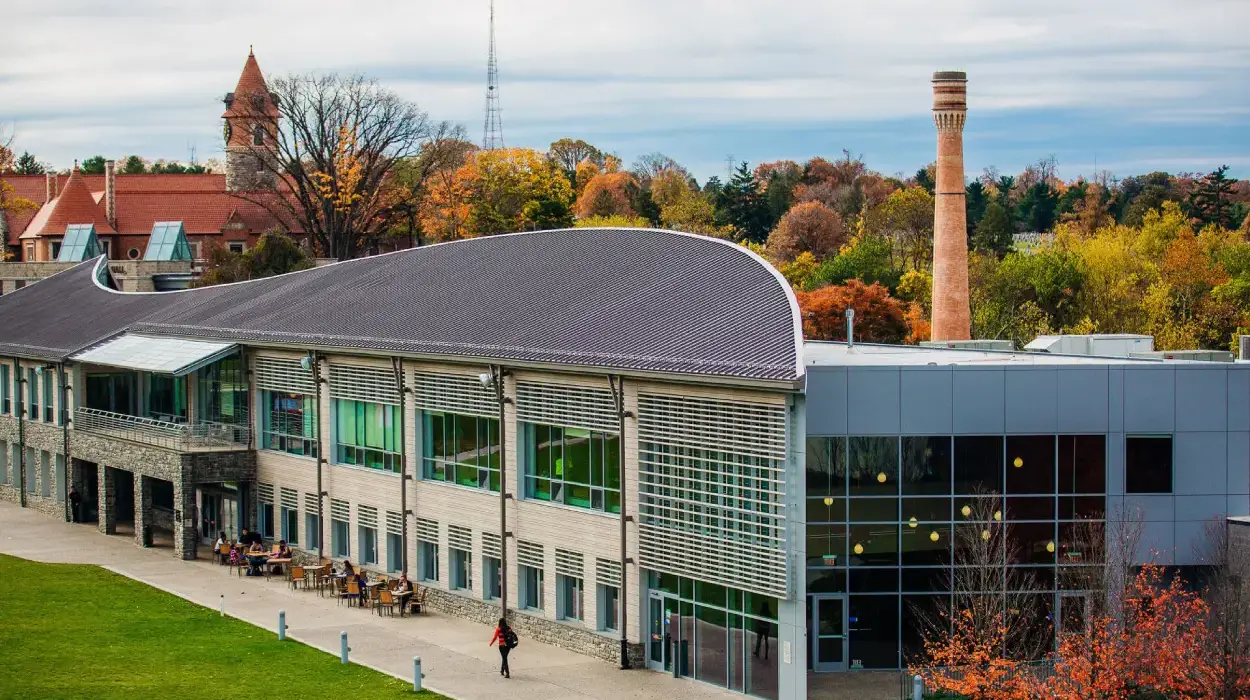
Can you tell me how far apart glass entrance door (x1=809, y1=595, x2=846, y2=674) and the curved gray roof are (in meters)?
6.30

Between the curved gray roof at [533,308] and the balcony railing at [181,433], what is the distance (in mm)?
3145

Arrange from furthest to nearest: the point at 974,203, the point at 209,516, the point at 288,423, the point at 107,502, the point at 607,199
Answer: the point at 974,203 → the point at 607,199 → the point at 107,502 → the point at 209,516 → the point at 288,423

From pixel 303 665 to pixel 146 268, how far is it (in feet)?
261

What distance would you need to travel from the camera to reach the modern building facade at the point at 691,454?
3422cm

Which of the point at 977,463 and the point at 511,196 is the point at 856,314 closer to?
the point at 511,196

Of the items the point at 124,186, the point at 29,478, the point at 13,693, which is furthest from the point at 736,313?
the point at 124,186

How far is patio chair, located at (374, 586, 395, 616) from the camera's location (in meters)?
43.0

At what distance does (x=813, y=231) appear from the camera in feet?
460

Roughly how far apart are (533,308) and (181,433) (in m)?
15.8

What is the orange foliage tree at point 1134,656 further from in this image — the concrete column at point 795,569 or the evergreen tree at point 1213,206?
the evergreen tree at point 1213,206

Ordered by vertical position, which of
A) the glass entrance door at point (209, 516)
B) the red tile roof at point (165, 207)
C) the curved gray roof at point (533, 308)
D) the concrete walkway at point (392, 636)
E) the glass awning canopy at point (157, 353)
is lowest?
the concrete walkway at point (392, 636)

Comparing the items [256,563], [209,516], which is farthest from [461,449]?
[209,516]

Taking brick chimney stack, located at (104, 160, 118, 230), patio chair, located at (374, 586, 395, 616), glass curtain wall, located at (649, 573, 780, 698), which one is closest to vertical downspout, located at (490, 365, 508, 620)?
patio chair, located at (374, 586, 395, 616)

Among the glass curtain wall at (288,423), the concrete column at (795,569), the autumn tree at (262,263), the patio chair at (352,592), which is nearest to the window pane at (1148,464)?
the concrete column at (795,569)
